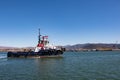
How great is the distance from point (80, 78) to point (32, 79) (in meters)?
5.73

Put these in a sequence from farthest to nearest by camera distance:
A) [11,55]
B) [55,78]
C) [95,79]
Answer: [11,55] → [55,78] → [95,79]

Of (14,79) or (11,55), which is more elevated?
(11,55)

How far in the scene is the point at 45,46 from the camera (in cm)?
7669

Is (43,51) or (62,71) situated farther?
(43,51)

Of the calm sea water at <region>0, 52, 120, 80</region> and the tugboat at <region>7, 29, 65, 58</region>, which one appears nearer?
the calm sea water at <region>0, 52, 120, 80</region>

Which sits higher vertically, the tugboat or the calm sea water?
the tugboat

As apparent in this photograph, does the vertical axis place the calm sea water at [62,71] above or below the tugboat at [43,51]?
below

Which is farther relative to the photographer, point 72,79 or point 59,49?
point 59,49

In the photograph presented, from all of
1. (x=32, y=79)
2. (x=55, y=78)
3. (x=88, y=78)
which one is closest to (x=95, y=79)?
(x=88, y=78)

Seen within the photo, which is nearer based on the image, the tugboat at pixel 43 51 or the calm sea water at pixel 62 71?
the calm sea water at pixel 62 71

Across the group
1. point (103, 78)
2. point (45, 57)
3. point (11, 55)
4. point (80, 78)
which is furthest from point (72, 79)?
point (11, 55)

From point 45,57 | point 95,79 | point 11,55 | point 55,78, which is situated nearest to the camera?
point 95,79

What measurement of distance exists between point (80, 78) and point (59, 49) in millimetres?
49307

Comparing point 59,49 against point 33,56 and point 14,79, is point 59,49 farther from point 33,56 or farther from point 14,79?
point 14,79
